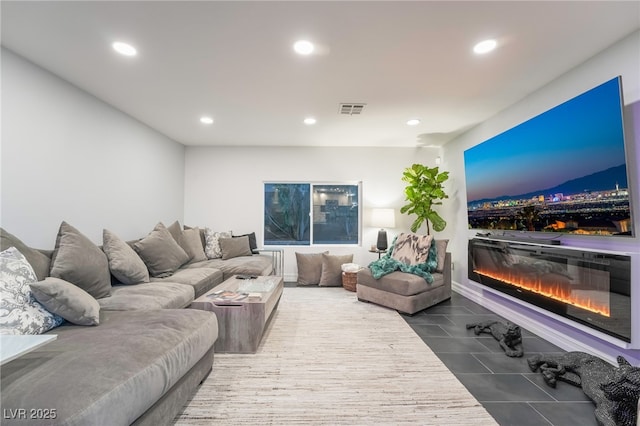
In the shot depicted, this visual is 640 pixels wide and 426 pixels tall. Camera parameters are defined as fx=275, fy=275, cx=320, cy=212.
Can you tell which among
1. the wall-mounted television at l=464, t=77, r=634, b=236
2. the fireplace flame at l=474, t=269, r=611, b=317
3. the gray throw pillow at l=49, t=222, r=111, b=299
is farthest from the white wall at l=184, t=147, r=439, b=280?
the gray throw pillow at l=49, t=222, r=111, b=299

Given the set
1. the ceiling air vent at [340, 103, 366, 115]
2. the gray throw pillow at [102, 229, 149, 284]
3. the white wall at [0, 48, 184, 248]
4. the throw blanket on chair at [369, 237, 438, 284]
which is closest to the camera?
the white wall at [0, 48, 184, 248]

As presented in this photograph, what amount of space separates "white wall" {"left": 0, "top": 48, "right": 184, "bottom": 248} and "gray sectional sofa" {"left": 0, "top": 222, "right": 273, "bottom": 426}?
54 cm

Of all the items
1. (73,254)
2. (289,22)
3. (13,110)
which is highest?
(289,22)

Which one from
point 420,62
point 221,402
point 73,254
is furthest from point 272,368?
point 420,62

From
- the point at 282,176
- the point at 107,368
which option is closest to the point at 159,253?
the point at 107,368

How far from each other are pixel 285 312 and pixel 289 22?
2.97m

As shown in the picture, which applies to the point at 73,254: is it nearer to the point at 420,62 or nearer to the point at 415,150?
the point at 420,62

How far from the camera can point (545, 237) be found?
2785 millimetres

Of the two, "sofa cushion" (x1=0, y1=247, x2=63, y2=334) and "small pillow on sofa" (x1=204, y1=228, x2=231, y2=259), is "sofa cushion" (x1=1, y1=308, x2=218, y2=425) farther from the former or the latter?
"small pillow on sofa" (x1=204, y1=228, x2=231, y2=259)

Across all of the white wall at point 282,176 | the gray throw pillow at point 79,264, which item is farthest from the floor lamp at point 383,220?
the gray throw pillow at point 79,264

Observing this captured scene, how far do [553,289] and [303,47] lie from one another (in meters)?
3.03

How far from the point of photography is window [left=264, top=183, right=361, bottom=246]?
5.39 meters

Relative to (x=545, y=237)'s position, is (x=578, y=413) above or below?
below

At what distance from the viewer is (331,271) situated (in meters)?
4.79
